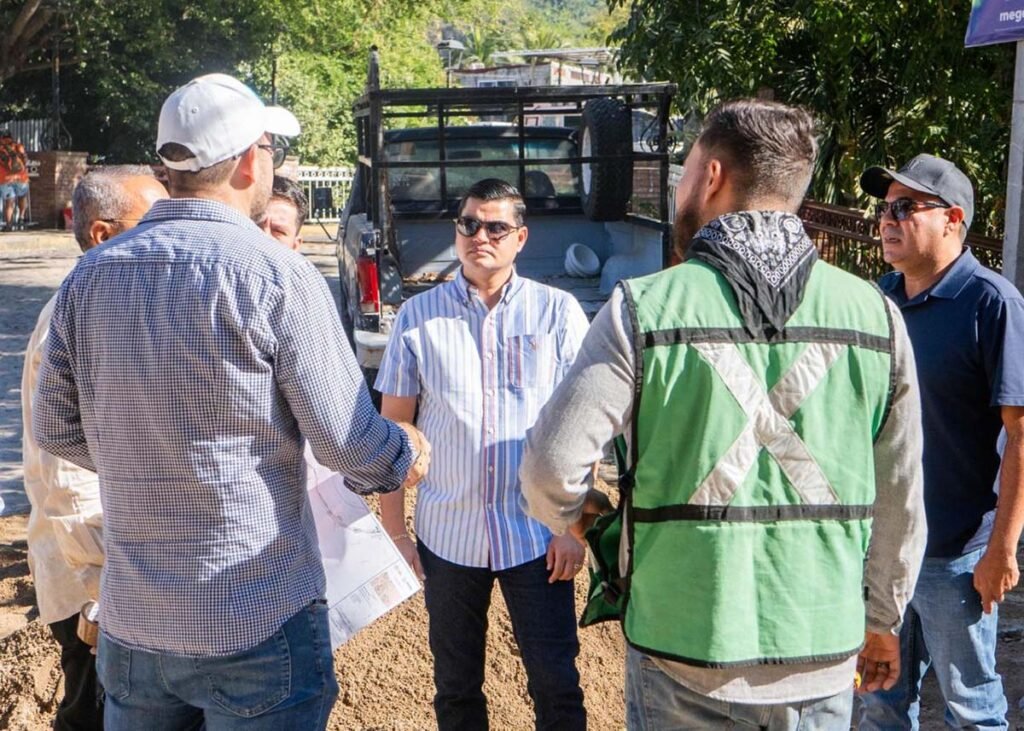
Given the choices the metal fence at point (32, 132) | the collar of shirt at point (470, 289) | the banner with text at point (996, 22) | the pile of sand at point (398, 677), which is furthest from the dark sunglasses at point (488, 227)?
the metal fence at point (32, 132)

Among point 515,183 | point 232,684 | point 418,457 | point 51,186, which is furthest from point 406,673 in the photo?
point 51,186

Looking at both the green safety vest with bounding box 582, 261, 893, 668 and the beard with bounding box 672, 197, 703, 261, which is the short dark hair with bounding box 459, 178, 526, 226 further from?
the green safety vest with bounding box 582, 261, 893, 668

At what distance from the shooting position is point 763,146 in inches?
84.7

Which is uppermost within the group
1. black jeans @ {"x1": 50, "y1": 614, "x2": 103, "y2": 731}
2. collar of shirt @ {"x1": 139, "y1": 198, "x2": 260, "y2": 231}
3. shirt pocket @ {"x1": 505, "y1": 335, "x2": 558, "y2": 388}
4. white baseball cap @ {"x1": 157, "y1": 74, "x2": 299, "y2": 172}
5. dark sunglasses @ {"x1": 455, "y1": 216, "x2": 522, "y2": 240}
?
white baseball cap @ {"x1": 157, "y1": 74, "x2": 299, "y2": 172}

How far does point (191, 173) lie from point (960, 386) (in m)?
2.07

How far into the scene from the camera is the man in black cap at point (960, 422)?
10.5 ft

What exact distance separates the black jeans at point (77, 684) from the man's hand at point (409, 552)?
88 cm

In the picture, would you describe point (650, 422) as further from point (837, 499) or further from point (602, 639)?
point (602, 639)

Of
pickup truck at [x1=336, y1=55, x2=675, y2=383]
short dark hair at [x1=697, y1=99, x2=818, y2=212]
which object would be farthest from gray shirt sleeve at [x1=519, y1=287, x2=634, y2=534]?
pickup truck at [x1=336, y1=55, x2=675, y2=383]

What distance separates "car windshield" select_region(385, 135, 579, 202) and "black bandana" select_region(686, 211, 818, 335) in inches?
290

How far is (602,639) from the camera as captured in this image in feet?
15.8

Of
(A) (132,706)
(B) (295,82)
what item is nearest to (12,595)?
(A) (132,706)

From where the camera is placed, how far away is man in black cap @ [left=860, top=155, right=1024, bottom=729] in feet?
10.5

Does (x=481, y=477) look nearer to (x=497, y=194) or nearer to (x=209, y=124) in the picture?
(x=497, y=194)
